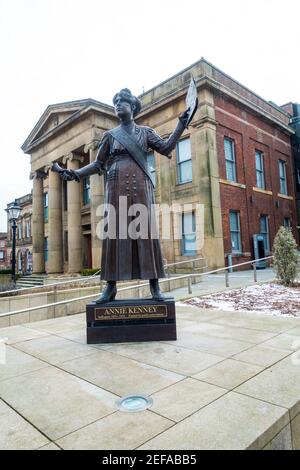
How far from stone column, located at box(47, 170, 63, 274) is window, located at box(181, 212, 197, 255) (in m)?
11.2

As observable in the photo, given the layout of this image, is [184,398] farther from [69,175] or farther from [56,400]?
[69,175]

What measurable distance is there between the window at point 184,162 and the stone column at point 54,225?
35.7ft

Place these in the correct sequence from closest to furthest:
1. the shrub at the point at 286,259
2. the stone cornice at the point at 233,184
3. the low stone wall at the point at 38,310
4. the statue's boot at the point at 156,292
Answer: the statue's boot at the point at 156,292 < the low stone wall at the point at 38,310 < the shrub at the point at 286,259 < the stone cornice at the point at 233,184

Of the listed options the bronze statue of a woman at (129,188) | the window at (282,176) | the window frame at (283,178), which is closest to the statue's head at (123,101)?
the bronze statue of a woman at (129,188)

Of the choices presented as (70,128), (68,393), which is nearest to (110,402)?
(68,393)

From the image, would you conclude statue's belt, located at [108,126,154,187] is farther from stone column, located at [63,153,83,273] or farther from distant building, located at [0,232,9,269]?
distant building, located at [0,232,9,269]

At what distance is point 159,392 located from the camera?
267 centimetres

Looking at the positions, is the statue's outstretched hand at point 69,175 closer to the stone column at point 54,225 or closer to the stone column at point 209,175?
the stone column at point 209,175

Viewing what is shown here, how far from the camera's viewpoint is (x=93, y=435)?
2.04 metres

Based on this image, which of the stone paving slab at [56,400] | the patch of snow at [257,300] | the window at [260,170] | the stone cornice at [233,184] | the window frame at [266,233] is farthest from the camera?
the window at [260,170]

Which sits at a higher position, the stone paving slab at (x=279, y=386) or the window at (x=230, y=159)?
the window at (x=230, y=159)

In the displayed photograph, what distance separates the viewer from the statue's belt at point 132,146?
4.73 metres

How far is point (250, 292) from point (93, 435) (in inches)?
324

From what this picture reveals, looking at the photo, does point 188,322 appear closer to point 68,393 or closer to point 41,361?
point 41,361
